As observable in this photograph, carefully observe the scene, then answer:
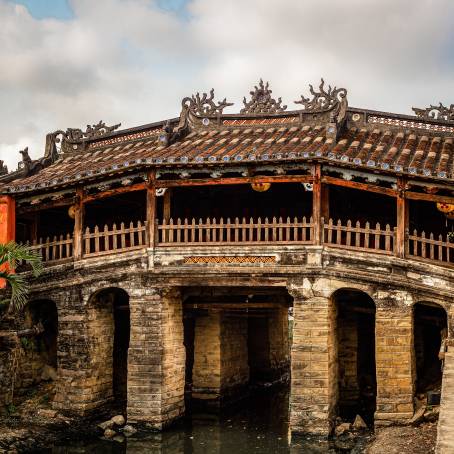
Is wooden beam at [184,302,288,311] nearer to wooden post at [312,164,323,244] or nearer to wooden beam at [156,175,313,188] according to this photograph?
wooden post at [312,164,323,244]

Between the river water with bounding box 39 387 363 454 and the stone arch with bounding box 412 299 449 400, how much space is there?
2444 mm

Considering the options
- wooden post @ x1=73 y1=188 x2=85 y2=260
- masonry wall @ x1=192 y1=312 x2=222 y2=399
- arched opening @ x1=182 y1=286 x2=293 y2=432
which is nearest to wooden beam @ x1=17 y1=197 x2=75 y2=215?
wooden post @ x1=73 y1=188 x2=85 y2=260

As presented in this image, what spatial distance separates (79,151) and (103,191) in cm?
442

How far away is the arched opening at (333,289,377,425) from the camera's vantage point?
1595cm

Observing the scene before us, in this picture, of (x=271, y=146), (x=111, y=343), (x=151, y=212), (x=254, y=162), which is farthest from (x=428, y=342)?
(x=111, y=343)

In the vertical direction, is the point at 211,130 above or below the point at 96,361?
above

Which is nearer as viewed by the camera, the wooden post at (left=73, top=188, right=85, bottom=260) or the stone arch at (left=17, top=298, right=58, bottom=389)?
the wooden post at (left=73, top=188, right=85, bottom=260)

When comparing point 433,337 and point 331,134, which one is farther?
point 433,337

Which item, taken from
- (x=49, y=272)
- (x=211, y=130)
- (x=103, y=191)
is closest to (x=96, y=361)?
(x=49, y=272)

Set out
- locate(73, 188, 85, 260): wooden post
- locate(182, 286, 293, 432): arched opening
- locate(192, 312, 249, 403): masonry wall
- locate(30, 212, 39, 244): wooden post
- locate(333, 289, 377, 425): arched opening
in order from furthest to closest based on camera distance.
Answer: locate(30, 212, 39, 244): wooden post → locate(192, 312, 249, 403): masonry wall → locate(182, 286, 293, 432): arched opening → locate(73, 188, 85, 260): wooden post → locate(333, 289, 377, 425): arched opening

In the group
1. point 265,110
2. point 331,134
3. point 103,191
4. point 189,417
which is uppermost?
point 265,110

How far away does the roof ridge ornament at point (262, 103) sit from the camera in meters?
17.9

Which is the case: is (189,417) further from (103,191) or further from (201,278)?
(103,191)

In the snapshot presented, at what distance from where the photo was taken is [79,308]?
16109mm
